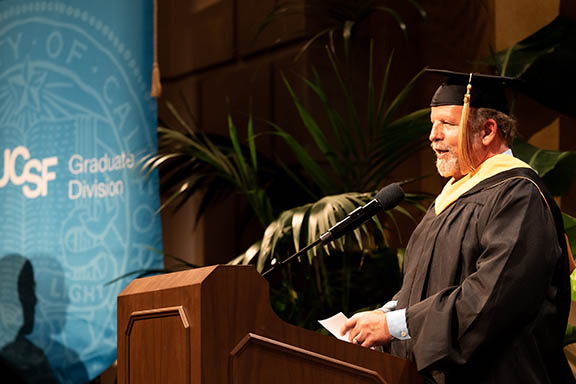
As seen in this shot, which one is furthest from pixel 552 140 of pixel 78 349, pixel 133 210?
pixel 78 349

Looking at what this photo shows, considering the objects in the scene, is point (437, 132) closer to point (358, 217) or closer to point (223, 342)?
point (358, 217)

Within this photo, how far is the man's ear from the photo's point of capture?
2152 mm

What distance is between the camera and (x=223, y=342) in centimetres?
161

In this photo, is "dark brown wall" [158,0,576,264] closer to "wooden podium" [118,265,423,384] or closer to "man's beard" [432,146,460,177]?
"man's beard" [432,146,460,177]

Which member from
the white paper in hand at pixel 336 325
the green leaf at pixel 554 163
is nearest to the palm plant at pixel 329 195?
the green leaf at pixel 554 163

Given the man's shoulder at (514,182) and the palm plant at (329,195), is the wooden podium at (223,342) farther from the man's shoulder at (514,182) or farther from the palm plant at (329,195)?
the palm plant at (329,195)

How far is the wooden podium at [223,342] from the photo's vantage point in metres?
1.60

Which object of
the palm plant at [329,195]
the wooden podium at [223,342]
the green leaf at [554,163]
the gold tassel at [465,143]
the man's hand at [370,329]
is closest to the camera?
the wooden podium at [223,342]

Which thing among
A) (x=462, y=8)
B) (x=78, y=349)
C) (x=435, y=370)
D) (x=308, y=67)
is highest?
(x=462, y=8)

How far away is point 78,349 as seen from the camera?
360 centimetres

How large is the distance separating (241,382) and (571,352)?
6.94 ft

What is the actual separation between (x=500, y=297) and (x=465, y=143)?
49cm

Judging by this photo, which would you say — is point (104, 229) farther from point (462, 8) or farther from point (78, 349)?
point (462, 8)

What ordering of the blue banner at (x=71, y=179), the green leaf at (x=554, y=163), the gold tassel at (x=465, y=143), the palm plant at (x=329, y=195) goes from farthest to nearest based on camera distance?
the blue banner at (x=71, y=179) < the palm plant at (x=329, y=195) < the green leaf at (x=554, y=163) < the gold tassel at (x=465, y=143)
